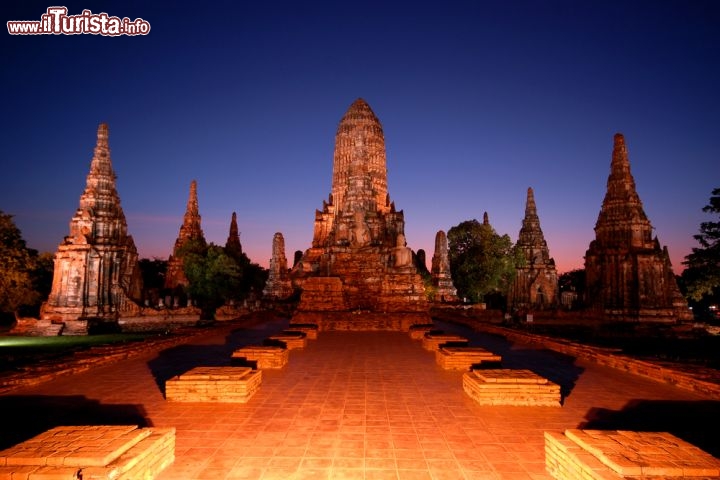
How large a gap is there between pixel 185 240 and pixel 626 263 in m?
33.4

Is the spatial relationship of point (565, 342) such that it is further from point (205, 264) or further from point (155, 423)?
point (205, 264)

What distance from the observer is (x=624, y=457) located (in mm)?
3750

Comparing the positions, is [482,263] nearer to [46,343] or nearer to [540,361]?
[540,361]

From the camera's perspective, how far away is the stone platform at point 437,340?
11.3 m

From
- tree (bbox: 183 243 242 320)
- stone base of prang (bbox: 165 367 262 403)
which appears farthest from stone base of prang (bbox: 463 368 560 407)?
tree (bbox: 183 243 242 320)

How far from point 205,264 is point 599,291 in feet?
92.2

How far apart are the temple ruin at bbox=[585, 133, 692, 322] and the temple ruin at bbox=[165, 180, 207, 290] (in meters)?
30.3

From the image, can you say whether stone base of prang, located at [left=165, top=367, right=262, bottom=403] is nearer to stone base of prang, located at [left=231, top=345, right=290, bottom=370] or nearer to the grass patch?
stone base of prang, located at [left=231, top=345, right=290, bottom=370]

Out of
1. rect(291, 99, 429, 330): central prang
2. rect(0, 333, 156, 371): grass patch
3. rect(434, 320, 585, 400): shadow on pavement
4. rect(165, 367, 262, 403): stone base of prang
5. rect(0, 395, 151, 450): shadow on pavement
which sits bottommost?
rect(0, 333, 156, 371): grass patch

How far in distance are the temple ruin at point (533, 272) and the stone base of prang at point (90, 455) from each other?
32.9 meters

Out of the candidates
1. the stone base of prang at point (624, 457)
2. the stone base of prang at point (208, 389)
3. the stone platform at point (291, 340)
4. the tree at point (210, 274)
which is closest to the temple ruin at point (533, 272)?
the tree at point (210, 274)

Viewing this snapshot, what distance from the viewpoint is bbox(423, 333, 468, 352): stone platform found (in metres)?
11.3

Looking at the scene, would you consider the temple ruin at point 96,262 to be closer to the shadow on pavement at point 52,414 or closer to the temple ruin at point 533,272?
the shadow on pavement at point 52,414

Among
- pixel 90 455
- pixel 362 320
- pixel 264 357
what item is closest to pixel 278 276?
pixel 362 320
